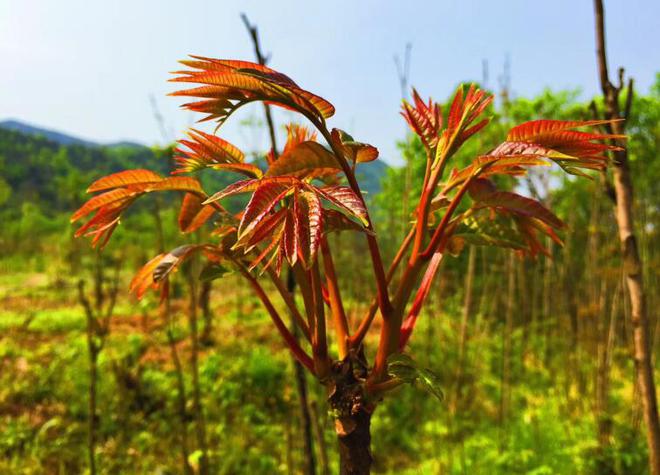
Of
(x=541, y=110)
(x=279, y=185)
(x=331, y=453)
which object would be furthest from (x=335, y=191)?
(x=541, y=110)

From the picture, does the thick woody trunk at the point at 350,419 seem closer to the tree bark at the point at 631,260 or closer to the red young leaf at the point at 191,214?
the red young leaf at the point at 191,214

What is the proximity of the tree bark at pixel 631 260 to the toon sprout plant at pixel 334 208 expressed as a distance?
34 cm

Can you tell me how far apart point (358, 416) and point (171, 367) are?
4.18 metres

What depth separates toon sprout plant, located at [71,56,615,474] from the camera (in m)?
0.44

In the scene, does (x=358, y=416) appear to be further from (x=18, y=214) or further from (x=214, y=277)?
(x=18, y=214)

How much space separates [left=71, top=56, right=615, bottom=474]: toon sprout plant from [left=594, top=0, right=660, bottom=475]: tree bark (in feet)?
1.12

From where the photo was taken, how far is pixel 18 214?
25703mm

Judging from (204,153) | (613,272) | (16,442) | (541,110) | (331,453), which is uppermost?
(541,110)

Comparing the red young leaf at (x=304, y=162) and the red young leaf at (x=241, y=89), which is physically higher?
the red young leaf at (x=241, y=89)

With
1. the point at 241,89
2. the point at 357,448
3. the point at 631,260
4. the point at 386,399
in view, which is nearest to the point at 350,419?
the point at 357,448

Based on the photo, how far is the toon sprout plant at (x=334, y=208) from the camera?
0.44 m

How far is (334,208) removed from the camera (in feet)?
1.90

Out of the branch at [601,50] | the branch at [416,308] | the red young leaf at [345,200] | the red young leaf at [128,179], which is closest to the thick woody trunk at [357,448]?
the branch at [416,308]

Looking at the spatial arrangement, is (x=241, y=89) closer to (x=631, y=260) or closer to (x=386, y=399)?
(x=631, y=260)
